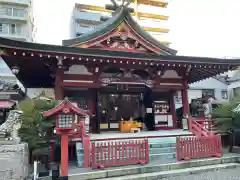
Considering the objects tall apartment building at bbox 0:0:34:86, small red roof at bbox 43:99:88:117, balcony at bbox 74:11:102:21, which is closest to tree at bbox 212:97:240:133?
small red roof at bbox 43:99:88:117

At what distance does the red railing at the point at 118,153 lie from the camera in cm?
635

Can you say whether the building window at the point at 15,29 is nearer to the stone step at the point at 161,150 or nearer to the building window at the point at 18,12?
the building window at the point at 18,12

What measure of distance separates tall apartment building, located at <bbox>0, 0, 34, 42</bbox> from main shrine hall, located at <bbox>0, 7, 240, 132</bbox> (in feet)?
84.1

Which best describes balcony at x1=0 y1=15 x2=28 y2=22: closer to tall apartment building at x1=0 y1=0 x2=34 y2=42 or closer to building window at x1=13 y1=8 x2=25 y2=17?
tall apartment building at x1=0 y1=0 x2=34 y2=42

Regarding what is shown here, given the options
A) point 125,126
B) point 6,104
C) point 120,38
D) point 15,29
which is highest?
point 15,29

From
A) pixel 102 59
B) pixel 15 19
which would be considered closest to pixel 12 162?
pixel 102 59

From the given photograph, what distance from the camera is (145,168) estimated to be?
6.34 meters

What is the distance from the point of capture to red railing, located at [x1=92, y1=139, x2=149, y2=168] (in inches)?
250

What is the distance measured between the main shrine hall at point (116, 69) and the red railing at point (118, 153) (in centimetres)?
379

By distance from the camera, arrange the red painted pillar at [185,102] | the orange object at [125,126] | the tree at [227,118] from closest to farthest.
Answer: the tree at [227,118] → the red painted pillar at [185,102] → the orange object at [125,126]

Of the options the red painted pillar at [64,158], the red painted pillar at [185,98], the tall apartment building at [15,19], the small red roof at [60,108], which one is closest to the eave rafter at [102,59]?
the red painted pillar at [185,98]

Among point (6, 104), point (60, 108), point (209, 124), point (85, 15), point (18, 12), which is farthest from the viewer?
point (85, 15)

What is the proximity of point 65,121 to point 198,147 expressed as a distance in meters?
4.89

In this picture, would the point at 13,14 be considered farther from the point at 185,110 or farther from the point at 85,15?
the point at 185,110
